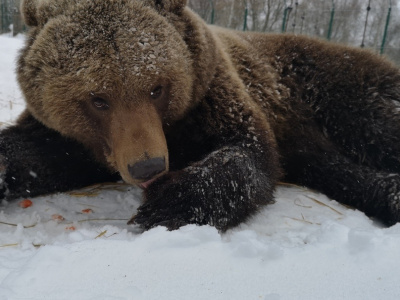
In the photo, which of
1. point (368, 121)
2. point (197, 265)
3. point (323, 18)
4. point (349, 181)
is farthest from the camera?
point (323, 18)

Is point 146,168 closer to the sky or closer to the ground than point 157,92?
closer to the ground

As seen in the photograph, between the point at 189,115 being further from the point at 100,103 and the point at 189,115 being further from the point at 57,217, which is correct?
the point at 57,217

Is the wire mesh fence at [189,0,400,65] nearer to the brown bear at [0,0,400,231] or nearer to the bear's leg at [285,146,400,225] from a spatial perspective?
the brown bear at [0,0,400,231]

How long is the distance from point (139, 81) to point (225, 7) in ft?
41.5

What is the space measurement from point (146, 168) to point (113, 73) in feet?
1.85

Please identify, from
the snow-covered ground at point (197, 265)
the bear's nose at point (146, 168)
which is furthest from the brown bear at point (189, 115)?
the snow-covered ground at point (197, 265)

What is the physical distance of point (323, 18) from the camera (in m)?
13.1

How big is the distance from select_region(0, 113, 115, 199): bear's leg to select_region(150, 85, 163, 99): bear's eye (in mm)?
929

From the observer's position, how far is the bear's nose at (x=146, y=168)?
214 cm

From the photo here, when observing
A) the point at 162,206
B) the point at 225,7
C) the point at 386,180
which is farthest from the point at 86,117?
the point at 225,7

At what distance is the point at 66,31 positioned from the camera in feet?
7.71

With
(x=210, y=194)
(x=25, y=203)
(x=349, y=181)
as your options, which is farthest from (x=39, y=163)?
(x=349, y=181)

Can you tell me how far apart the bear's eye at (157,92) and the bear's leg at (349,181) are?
155 cm

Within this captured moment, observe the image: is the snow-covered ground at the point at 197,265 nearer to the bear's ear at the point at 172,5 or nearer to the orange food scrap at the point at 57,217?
the orange food scrap at the point at 57,217
